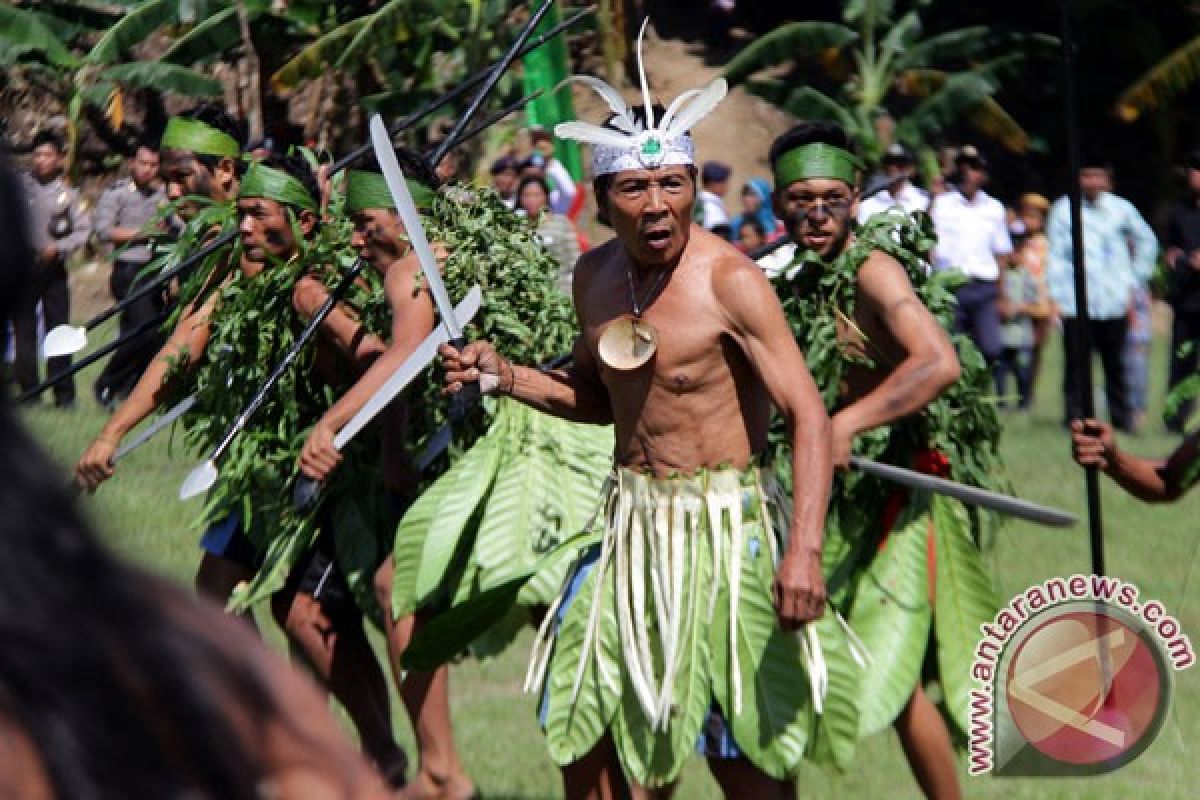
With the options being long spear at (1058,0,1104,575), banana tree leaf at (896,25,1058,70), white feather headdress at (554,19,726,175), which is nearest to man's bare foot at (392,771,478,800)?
long spear at (1058,0,1104,575)

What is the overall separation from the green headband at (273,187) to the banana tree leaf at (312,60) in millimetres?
9178

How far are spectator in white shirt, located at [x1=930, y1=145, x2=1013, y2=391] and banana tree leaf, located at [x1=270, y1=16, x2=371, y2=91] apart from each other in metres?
4.36

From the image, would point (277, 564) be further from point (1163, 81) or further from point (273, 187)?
point (1163, 81)

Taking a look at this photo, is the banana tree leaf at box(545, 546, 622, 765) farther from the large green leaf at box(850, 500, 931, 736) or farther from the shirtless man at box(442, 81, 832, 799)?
the large green leaf at box(850, 500, 931, 736)

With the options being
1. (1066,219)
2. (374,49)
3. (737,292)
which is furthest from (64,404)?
(737,292)

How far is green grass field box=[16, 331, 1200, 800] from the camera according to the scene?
254 inches

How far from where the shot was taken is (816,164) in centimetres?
548

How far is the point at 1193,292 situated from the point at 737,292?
314 inches

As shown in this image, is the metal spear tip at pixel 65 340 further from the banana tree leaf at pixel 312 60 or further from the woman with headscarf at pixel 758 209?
the banana tree leaf at pixel 312 60

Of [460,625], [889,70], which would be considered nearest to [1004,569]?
[460,625]

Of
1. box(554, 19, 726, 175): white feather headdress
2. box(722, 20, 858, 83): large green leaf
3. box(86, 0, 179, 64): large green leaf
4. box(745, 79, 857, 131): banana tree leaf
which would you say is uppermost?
box(554, 19, 726, 175): white feather headdress

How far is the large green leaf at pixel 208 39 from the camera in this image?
1608 centimetres

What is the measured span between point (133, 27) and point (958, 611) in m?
11.2

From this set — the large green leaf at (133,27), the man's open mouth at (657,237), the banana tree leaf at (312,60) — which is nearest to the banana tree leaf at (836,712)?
the man's open mouth at (657,237)
